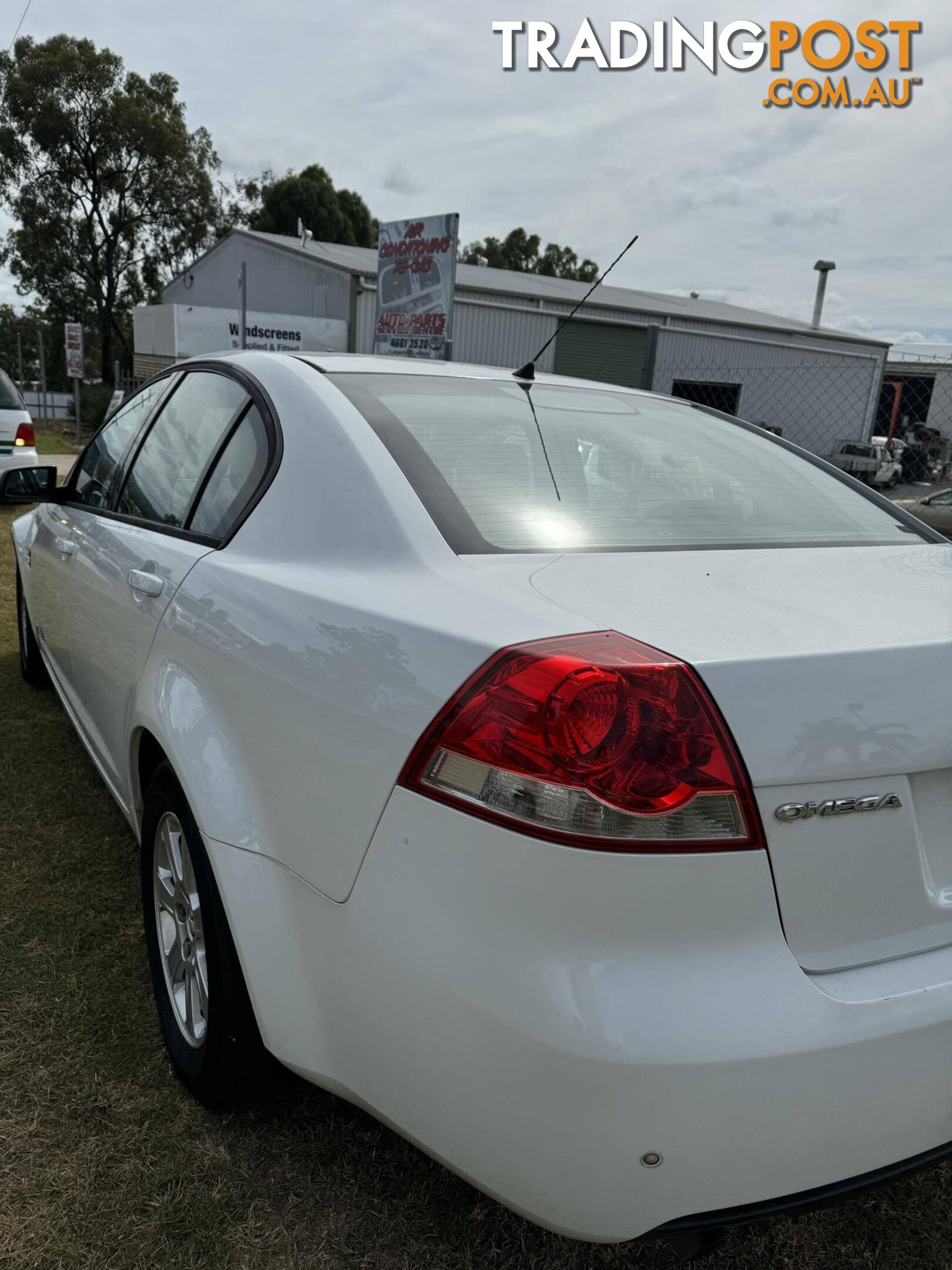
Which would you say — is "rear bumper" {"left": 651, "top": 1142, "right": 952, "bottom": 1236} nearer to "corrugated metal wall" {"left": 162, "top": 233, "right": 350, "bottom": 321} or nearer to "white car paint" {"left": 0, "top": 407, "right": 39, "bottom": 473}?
"white car paint" {"left": 0, "top": 407, "right": 39, "bottom": 473}

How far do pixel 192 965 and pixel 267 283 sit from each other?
30697 mm

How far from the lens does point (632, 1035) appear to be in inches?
46.8

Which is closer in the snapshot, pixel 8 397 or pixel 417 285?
pixel 8 397

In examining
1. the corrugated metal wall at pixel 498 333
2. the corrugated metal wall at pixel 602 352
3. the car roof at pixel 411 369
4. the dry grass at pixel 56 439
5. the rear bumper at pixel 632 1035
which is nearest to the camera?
the rear bumper at pixel 632 1035

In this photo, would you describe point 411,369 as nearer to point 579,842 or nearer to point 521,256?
point 579,842

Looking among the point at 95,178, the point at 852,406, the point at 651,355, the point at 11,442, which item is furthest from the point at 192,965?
the point at 95,178

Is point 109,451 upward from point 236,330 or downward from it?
downward

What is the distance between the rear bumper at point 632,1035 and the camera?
1199mm

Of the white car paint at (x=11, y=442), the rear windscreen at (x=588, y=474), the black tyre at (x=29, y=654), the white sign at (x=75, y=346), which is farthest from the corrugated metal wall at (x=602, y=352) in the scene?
the rear windscreen at (x=588, y=474)

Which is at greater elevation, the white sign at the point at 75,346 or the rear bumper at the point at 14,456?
the white sign at the point at 75,346

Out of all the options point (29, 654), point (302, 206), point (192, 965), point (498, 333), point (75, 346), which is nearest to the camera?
point (192, 965)

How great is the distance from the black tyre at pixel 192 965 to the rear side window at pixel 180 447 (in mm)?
733

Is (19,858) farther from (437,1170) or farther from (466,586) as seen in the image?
(466,586)

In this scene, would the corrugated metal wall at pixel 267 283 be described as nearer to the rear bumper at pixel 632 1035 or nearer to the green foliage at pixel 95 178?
the green foliage at pixel 95 178
